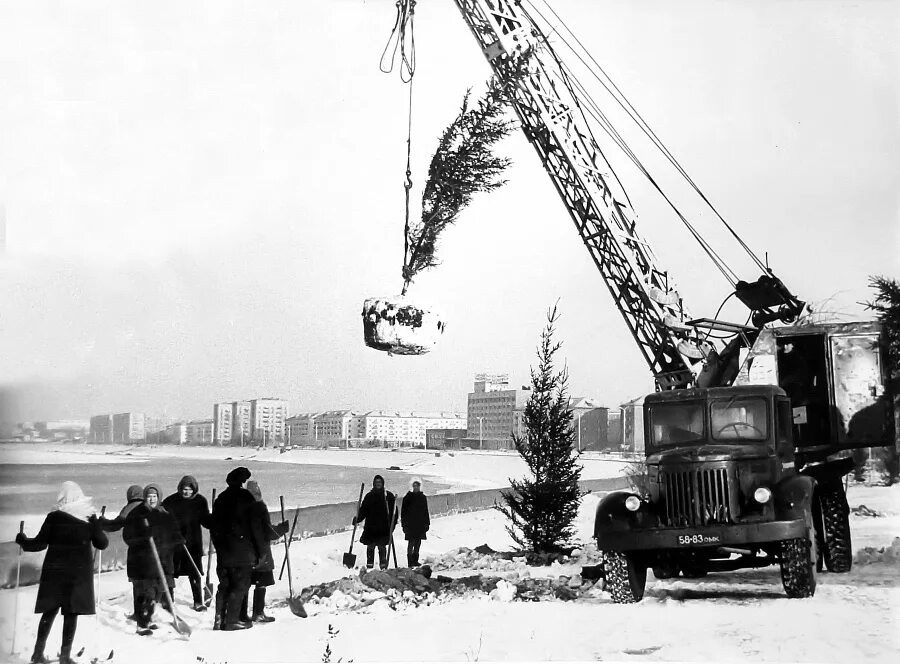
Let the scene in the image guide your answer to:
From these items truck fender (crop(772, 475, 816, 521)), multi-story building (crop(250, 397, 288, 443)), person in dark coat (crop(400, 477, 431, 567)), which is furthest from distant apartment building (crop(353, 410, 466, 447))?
truck fender (crop(772, 475, 816, 521))

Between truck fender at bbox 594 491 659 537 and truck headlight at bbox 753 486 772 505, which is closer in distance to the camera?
truck headlight at bbox 753 486 772 505

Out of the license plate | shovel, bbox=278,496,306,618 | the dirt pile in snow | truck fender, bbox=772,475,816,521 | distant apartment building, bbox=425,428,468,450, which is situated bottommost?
shovel, bbox=278,496,306,618

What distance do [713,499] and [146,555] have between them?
4.19 meters

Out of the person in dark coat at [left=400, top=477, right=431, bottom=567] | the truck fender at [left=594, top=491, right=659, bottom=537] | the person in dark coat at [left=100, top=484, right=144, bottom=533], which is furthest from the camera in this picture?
the person in dark coat at [left=400, top=477, right=431, bottom=567]

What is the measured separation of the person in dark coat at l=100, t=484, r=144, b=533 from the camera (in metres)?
6.33

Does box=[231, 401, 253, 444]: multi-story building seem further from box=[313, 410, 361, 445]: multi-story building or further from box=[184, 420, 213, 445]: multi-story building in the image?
box=[313, 410, 361, 445]: multi-story building

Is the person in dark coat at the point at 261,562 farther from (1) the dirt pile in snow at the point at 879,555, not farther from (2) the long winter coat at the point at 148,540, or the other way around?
(1) the dirt pile in snow at the point at 879,555

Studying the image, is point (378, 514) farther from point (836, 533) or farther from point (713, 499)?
point (836, 533)

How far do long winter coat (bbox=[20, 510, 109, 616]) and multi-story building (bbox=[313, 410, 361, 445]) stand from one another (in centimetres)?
224

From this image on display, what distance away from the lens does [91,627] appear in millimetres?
6418

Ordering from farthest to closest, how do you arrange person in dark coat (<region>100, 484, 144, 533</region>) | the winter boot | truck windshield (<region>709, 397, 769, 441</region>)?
truck windshield (<region>709, 397, 769, 441</region>)
the winter boot
person in dark coat (<region>100, 484, 144, 533</region>)

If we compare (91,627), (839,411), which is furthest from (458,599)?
(839,411)

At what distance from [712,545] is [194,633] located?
382 centimetres

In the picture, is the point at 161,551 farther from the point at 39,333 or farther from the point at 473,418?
the point at 473,418
